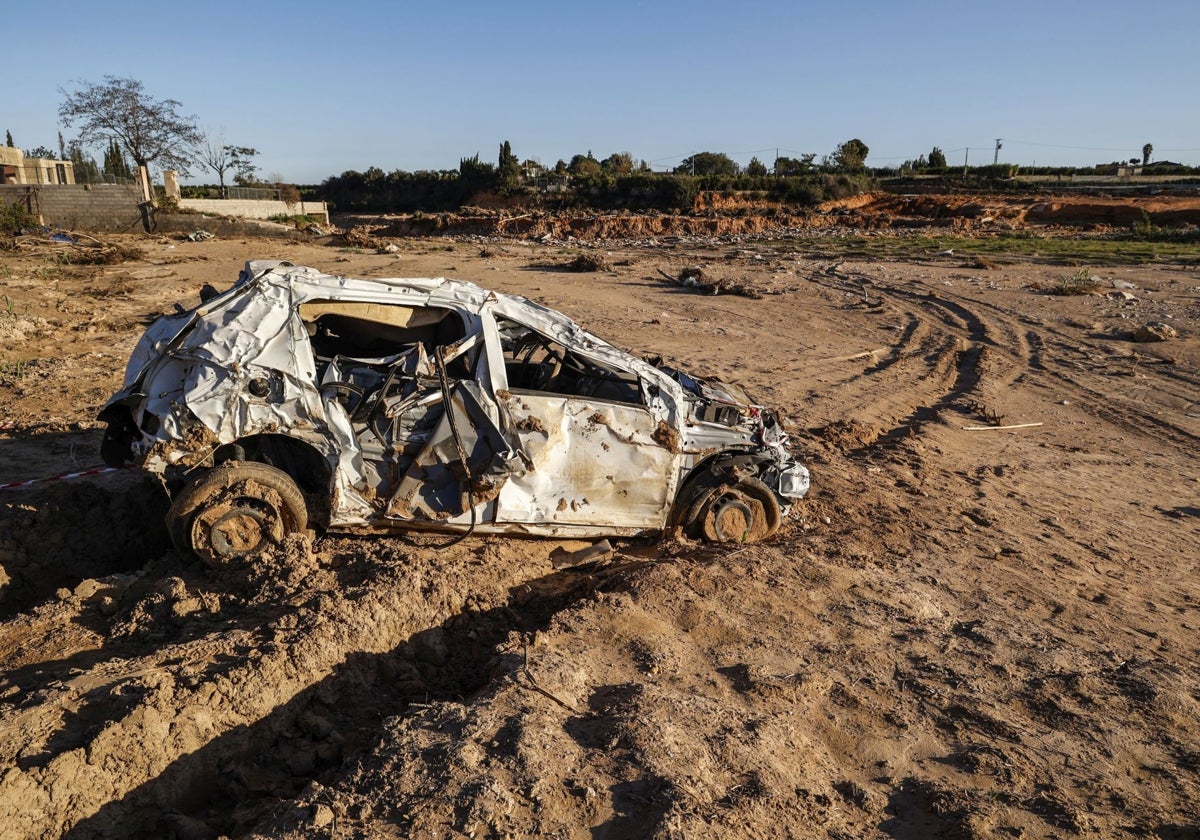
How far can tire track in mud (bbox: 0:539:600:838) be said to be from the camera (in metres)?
3.33

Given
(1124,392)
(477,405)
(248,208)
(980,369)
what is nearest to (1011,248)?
(980,369)

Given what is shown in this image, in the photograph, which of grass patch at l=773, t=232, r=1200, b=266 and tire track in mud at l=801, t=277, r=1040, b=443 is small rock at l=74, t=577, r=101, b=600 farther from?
grass patch at l=773, t=232, r=1200, b=266

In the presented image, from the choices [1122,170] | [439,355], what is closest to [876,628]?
[439,355]

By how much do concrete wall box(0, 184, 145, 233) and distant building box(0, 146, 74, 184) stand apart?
38.8ft

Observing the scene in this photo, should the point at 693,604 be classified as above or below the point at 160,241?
A: below

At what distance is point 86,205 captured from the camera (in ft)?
91.2

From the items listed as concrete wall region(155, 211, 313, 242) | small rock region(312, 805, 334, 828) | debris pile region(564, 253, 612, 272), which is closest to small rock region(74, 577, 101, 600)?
small rock region(312, 805, 334, 828)

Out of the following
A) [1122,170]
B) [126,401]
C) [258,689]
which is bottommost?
[258,689]

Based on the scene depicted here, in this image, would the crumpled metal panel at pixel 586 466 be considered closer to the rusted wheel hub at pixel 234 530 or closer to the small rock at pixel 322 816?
the rusted wheel hub at pixel 234 530

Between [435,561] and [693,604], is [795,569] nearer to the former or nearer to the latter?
[693,604]

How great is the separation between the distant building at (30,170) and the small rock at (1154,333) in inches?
1653

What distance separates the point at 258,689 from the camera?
3988mm

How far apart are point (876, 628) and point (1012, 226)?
133ft

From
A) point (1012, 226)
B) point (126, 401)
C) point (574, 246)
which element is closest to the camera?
point (126, 401)
